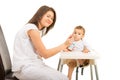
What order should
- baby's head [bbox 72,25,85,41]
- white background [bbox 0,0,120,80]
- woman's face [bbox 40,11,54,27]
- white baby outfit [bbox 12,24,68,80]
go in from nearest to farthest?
white baby outfit [bbox 12,24,68,80], woman's face [bbox 40,11,54,27], baby's head [bbox 72,25,85,41], white background [bbox 0,0,120,80]

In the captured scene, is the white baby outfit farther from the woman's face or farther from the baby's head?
the baby's head

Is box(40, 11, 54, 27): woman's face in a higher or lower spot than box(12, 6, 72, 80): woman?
higher

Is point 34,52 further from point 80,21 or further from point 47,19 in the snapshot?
point 80,21

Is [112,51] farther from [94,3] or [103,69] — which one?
[94,3]

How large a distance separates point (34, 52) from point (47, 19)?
0.23 meters

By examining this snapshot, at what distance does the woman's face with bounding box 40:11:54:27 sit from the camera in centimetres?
196

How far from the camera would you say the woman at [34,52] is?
5.88ft

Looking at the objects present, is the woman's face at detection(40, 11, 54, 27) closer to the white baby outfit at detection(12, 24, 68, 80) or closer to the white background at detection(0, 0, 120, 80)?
the white baby outfit at detection(12, 24, 68, 80)

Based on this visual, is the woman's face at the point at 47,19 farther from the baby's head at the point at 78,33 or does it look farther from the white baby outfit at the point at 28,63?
the baby's head at the point at 78,33

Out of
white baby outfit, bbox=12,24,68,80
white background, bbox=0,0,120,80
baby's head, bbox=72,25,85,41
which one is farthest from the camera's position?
white background, bbox=0,0,120,80

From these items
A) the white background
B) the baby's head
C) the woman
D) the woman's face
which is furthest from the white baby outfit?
the white background

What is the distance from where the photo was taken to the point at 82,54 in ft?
7.14

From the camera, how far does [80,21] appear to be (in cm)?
319

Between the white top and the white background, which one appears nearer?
the white top
